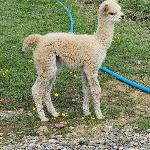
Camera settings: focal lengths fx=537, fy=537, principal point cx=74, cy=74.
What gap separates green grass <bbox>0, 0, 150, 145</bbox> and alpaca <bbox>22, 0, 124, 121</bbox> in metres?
0.41

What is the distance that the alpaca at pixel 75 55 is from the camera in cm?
946

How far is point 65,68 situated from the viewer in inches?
480

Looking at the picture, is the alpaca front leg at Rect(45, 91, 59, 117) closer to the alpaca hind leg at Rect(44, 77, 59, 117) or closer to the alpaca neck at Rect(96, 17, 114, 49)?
the alpaca hind leg at Rect(44, 77, 59, 117)

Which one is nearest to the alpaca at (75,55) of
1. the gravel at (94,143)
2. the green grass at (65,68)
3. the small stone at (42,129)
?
the small stone at (42,129)

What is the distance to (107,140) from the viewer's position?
29.3 ft

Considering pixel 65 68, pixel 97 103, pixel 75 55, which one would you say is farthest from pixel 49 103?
pixel 65 68

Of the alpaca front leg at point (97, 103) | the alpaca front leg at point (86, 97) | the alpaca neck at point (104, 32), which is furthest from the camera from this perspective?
the alpaca front leg at point (86, 97)

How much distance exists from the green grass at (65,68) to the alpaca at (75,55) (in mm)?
415

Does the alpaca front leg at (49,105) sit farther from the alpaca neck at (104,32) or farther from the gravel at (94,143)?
the alpaca neck at (104,32)

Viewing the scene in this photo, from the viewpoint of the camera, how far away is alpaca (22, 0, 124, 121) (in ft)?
31.0

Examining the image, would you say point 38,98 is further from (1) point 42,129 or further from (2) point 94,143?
(2) point 94,143

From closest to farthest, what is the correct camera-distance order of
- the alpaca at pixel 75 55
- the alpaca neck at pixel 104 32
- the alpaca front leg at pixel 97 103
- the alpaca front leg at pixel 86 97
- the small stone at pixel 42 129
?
the small stone at pixel 42 129 < the alpaca at pixel 75 55 < the alpaca front leg at pixel 97 103 < the alpaca neck at pixel 104 32 < the alpaca front leg at pixel 86 97

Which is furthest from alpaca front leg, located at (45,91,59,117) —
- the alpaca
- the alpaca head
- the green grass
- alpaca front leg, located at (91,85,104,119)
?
the alpaca head

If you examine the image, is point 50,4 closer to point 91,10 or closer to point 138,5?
point 91,10
